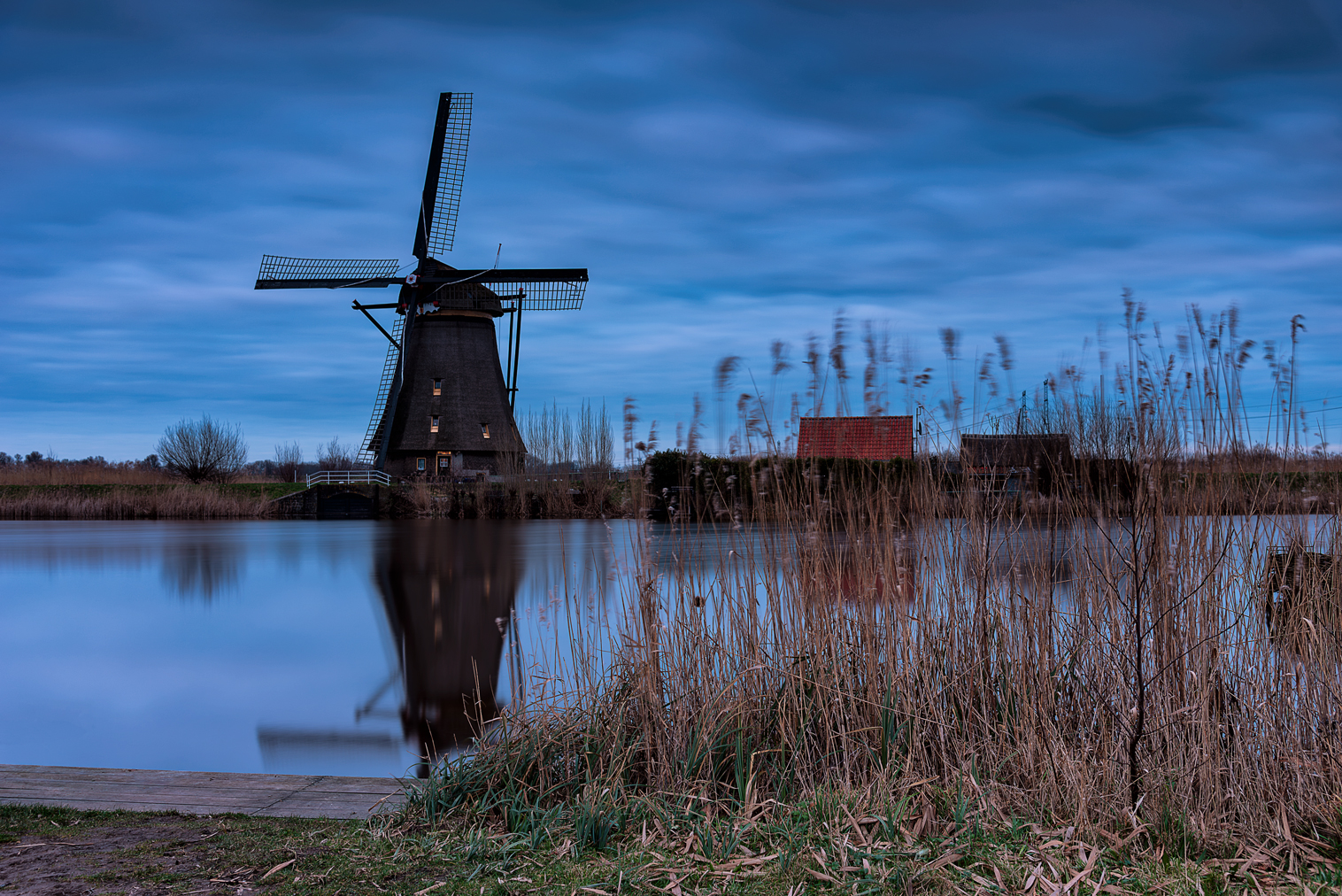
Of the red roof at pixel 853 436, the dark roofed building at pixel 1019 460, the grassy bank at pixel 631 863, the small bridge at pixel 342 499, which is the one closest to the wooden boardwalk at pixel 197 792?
the grassy bank at pixel 631 863

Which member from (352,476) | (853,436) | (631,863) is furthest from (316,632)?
(352,476)

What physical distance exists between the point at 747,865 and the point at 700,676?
2.49 feet

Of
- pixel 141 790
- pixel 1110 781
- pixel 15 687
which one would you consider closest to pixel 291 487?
pixel 15 687

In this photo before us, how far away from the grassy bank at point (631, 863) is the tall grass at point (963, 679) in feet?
0.27

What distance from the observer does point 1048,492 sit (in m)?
3.55

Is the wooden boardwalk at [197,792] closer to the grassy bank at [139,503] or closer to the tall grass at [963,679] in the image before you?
the tall grass at [963,679]

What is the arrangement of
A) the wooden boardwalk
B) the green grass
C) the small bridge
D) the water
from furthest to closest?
1. the green grass
2. the small bridge
3. the water
4. the wooden boardwalk

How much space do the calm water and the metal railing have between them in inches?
334

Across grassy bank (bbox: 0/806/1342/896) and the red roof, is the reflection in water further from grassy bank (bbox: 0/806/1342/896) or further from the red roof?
the red roof

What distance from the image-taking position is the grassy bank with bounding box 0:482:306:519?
26.0 metres

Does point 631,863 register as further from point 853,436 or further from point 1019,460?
point 1019,460

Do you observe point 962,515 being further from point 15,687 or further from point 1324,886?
point 15,687

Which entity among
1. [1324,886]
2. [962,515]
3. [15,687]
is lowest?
[15,687]

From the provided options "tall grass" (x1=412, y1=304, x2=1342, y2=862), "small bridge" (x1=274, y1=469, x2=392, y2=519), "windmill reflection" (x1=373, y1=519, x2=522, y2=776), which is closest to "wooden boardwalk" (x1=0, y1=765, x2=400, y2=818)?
"tall grass" (x1=412, y1=304, x2=1342, y2=862)
